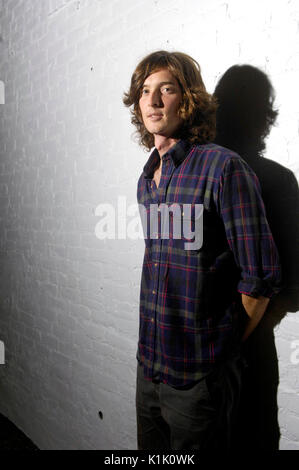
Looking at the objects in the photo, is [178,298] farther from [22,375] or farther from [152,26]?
[22,375]

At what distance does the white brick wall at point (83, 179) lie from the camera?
1.29m

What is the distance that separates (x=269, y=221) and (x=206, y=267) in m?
0.32

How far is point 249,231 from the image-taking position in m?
1.11

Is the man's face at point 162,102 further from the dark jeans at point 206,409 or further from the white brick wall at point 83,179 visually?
the dark jeans at point 206,409

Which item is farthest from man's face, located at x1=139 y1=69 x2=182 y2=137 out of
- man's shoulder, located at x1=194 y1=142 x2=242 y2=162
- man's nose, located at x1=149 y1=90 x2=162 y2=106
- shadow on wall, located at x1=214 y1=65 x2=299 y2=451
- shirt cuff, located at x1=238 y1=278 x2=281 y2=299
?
shirt cuff, located at x1=238 y1=278 x2=281 y2=299

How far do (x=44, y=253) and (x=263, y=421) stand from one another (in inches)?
73.8

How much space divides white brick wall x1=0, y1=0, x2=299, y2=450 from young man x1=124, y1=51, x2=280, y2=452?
8.8 inches

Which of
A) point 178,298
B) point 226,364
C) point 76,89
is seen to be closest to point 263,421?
point 226,364

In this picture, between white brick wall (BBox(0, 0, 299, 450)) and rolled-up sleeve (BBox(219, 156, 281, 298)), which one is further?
white brick wall (BBox(0, 0, 299, 450))

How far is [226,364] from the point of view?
3.97ft

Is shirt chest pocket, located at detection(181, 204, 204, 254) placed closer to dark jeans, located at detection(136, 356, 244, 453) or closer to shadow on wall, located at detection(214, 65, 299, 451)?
shadow on wall, located at detection(214, 65, 299, 451)

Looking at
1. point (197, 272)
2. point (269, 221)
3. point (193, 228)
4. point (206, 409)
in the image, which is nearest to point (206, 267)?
point (197, 272)

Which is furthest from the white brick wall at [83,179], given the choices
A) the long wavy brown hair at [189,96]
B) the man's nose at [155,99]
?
the man's nose at [155,99]

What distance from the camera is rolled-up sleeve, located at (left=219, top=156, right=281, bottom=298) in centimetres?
111
